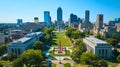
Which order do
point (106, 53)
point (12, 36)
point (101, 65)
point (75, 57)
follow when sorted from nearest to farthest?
point (101, 65) → point (75, 57) → point (106, 53) → point (12, 36)

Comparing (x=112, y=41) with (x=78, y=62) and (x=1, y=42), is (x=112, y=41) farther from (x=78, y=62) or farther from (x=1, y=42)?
(x=1, y=42)

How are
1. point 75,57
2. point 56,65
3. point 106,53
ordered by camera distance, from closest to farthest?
point 56,65 → point 75,57 → point 106,53

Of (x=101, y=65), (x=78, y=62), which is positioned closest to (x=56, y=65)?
(x=78, y=62)

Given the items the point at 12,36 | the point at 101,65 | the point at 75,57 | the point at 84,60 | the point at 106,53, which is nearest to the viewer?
the point at 101,65

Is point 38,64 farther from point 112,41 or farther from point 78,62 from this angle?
point 112,41

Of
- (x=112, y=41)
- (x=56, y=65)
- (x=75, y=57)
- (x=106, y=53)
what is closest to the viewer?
(x=56, y=65)

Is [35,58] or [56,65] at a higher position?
[35,58]

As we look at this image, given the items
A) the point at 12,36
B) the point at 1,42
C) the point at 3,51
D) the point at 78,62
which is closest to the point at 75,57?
the point at 78,62

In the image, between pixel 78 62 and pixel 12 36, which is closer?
pixel 78 62

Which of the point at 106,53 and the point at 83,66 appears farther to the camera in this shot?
the point at 106,53
